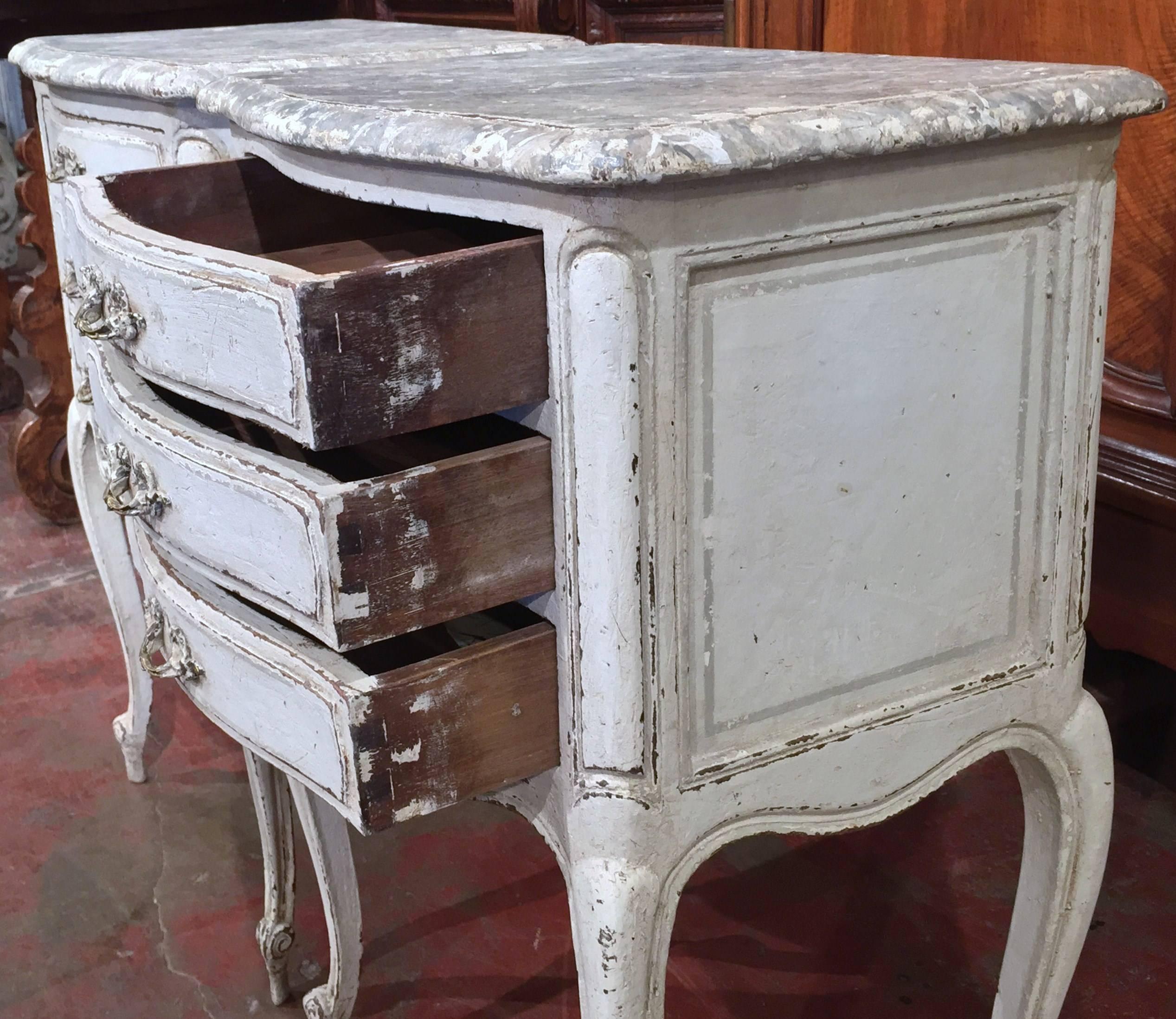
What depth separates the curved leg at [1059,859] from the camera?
96cm

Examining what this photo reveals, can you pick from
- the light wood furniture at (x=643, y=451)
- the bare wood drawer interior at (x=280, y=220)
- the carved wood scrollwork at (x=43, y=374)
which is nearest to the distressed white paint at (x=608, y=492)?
the light wood furniture at (x=643, y=451)

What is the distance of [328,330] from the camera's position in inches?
25.9

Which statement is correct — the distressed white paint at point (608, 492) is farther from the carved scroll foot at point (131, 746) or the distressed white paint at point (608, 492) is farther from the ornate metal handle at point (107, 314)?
the carved scroll foot at point (131, 746)

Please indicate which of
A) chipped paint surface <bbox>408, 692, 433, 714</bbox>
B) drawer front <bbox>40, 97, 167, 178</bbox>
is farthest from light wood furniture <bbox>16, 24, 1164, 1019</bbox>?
drawer front <bbox>40, 97, 167, 178</bbox>

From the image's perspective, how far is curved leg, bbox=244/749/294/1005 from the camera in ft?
3.93

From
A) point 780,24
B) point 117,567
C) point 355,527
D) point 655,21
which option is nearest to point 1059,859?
point 355,527

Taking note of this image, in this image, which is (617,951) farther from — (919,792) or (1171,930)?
(1171,930)

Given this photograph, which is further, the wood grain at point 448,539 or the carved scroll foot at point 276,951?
the carved scroll foot at point 276,951

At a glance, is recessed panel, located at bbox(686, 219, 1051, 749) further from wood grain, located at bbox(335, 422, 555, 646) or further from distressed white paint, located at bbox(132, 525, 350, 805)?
distressed white paint, located at bbox(132, 525, 350, 805)

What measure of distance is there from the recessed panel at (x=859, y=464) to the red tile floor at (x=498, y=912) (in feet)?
1.82

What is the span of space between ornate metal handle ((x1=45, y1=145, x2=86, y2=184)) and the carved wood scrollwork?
950 millimetres

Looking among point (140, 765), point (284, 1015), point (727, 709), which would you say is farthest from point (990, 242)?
point (140, 765)

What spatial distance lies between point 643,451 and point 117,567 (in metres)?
1.10

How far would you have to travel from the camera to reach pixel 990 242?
2.60 feet
